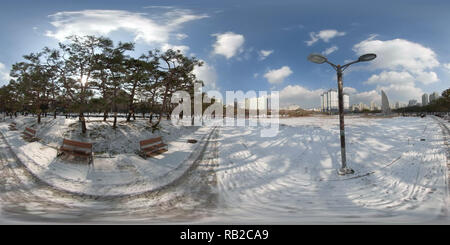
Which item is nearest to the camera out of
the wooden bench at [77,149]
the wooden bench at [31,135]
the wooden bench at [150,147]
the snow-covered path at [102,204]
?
the snow-covered path at [102,204]

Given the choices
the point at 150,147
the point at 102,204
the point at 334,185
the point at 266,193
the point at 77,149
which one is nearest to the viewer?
the point at 102,204

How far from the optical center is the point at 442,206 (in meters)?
3.74

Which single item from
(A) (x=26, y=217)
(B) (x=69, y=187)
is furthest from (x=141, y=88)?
(A) (x=26, y=217)

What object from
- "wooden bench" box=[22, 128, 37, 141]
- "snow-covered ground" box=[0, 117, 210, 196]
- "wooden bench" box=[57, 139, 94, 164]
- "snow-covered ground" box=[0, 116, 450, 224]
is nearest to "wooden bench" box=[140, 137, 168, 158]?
"snow-covered ground" box=[0, 117, 210, 196]

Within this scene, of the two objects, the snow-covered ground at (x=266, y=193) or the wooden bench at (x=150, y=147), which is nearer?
the snow-covered ground at (x=266, y=193)

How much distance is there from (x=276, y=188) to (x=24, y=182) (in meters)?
7.01

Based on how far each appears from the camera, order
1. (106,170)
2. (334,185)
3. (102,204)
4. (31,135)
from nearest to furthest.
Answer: (102,204)
(334,185)
(106,170)
(31,135)

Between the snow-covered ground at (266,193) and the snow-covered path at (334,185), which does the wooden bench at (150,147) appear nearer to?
the snow-covered ground at (266,193)

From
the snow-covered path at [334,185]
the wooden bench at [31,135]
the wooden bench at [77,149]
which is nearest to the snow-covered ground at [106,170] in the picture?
the wooden bench at [77,149]

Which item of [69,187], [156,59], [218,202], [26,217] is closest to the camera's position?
[26,217]

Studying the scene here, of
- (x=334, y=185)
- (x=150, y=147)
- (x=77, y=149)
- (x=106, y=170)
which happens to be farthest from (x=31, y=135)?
(x=334, y=185)

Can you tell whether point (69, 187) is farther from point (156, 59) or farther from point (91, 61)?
point (156, 59)

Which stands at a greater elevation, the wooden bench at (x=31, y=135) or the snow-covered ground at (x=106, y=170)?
the wooden bench at (x=31, y=135)

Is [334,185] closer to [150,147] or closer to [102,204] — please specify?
[102,204]
